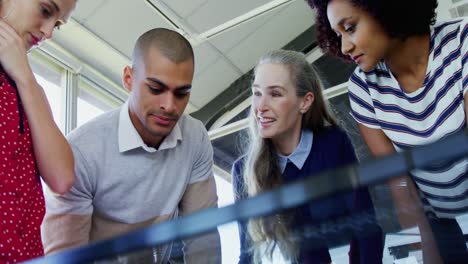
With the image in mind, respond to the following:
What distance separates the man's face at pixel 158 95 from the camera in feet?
3.83

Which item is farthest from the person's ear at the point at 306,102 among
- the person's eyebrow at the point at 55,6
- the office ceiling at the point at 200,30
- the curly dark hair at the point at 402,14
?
the office ceiling at the point at 200,30

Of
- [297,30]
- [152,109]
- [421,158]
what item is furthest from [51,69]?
[421,158]

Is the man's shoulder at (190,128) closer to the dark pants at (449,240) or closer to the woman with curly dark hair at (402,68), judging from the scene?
the woman with curly dark hair at (402,68)

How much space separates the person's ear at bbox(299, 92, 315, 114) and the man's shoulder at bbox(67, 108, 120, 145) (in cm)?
52

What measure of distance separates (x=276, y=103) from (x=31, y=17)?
28.7 inches

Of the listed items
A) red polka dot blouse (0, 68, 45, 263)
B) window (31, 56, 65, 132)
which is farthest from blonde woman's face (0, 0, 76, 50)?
window (31, 56, 65, 132)

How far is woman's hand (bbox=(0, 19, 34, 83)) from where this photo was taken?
0.83 meters

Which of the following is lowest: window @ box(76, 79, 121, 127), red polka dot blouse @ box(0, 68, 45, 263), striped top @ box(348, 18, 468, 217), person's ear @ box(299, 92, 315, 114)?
red polka dot blouse @ box(0, 68, 45, 263)

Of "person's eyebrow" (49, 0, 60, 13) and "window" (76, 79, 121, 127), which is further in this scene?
"window" (76, 79, 121, 127)

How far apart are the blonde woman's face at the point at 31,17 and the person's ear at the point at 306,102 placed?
750mm

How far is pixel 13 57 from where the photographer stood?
32.8 inches

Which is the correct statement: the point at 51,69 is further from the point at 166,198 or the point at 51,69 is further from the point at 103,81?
the point at 166,198

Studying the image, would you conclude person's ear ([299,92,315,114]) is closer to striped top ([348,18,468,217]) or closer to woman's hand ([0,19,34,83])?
striped top ([348,18,468,217])

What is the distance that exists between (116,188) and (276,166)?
1.35 ft
